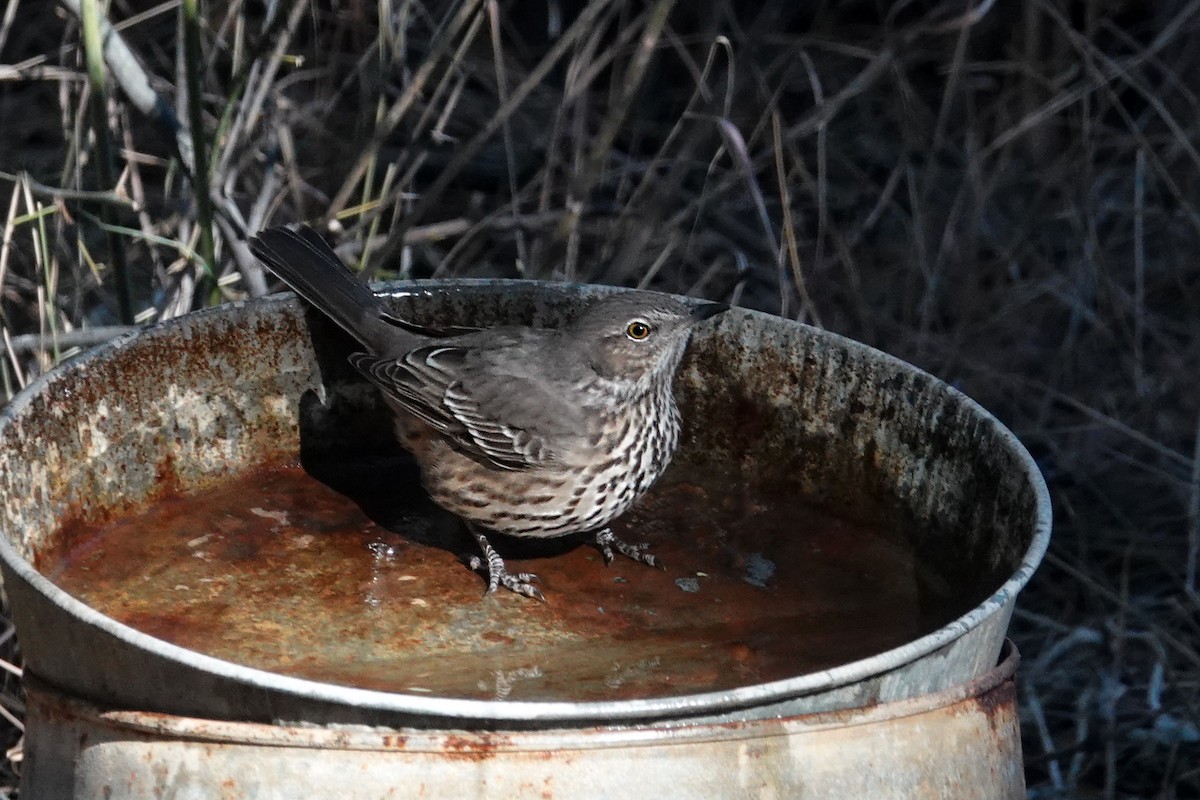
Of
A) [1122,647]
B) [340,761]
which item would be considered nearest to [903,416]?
[340,761]

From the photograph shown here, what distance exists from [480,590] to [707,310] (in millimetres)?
805

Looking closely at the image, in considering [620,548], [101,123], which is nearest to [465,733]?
[620,548]

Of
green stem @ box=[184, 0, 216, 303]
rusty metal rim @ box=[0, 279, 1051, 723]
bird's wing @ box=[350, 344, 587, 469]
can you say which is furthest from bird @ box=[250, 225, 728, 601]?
rusty metal rim @ box=[0, 279, 1051, 723]

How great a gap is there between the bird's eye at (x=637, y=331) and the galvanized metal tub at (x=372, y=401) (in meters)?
0.25

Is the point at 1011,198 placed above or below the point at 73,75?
below

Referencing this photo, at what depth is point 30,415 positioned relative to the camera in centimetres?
274

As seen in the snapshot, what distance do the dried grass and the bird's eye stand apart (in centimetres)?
75

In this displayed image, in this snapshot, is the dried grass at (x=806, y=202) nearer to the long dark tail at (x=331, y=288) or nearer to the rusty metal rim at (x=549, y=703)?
the long dark tail at (x=331, y=288)

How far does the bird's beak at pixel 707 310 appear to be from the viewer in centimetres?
319

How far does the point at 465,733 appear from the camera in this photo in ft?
6.38

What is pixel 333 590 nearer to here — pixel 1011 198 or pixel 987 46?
pixel 1011 198

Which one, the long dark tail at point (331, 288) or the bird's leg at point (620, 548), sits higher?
the long dark tail at point (331, 288)

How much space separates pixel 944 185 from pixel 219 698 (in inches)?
218

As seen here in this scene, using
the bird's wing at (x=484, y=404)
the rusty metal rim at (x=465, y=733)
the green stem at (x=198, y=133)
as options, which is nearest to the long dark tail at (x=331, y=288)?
the bird's wing at (x=484, y=404)
